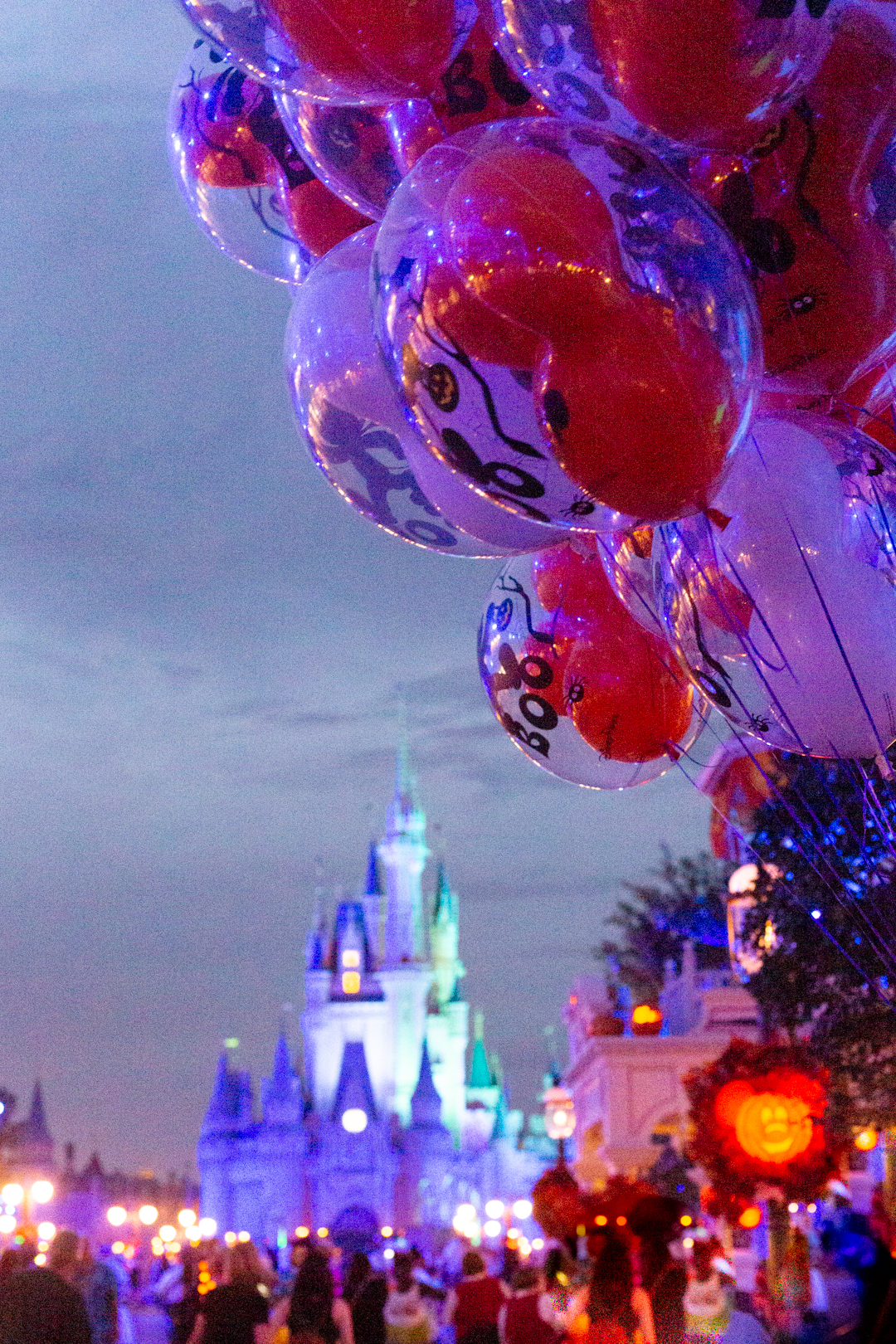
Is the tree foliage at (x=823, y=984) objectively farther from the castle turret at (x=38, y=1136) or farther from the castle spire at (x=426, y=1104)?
the castle turret at (x=38, y=1136)

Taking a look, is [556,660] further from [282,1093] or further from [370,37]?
[282,1093]

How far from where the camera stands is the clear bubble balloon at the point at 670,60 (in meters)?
3.06

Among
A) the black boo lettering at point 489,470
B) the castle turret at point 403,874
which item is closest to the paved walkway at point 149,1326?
the black boo lettering at point 489,470

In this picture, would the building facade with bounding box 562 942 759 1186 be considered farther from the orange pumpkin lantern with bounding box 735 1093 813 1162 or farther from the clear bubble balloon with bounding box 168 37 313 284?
the clear bubble balloon with bounding box 168 37 313 284

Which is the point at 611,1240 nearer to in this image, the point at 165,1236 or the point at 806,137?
the point at 806,137

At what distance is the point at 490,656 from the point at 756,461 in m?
1.35

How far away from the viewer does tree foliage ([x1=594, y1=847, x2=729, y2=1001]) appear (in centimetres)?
3359

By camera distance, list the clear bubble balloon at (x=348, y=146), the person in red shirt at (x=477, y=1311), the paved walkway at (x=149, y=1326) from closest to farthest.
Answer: the clear bubble balloon at (x=348, y=146) → the person in red shirt at (x=477, y=1311) → the paved walkway at (x=149, y=1326)

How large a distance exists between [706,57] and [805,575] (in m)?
1.14

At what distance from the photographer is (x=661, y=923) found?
34.4 meters

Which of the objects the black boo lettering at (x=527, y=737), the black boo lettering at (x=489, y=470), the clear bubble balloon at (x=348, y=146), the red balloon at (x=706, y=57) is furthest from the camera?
the black boo lettering at (x=527, y=737)

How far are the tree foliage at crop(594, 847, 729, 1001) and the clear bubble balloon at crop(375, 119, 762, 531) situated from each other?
2990 cm

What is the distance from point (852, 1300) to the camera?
429 centimetres

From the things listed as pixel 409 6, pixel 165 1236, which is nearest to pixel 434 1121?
pixel 165 1236
